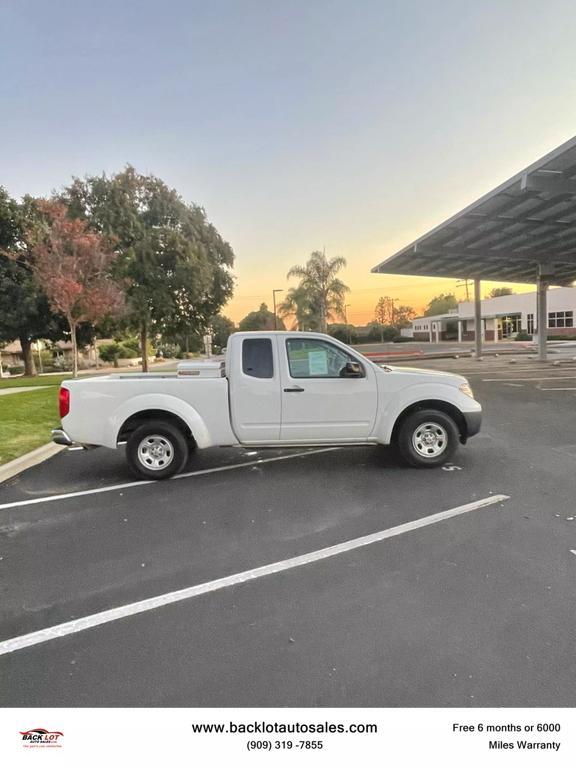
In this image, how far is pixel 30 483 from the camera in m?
5.91

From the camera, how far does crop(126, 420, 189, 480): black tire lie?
18.7ft

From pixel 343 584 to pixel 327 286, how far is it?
45096 mm

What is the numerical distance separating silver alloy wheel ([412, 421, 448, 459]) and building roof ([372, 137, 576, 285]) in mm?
8416

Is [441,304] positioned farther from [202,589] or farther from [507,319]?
[202,589]

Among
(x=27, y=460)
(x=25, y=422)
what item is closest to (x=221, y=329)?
(x=25, y=422)

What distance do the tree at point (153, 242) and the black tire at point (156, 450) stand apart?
65.1 ft

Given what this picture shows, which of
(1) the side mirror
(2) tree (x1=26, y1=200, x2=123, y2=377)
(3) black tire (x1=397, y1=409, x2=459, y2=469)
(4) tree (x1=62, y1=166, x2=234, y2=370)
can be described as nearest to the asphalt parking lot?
(3) black tire (x1=397, y1=409, x2=459, y2=469)

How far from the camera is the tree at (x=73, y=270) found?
683 inches

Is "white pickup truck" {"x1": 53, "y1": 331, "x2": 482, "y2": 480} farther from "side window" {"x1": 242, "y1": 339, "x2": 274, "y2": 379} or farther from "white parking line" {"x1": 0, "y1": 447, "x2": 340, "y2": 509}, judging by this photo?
"white parking line" {"x1": 0, "y1": 447, "x2": 340, "y2": 509}

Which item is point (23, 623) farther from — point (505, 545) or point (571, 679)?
point (505, 545)

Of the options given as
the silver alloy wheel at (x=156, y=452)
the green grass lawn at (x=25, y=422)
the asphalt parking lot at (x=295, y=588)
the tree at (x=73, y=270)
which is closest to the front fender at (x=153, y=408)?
the silver alloy wheel at (x=156, y=452)

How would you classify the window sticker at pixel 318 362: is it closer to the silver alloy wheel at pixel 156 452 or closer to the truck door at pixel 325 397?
the truck door at pixel 325 397

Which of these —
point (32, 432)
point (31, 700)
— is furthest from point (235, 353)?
point (32, 432)

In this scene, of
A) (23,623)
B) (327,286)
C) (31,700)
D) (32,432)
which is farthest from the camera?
(327,286)
